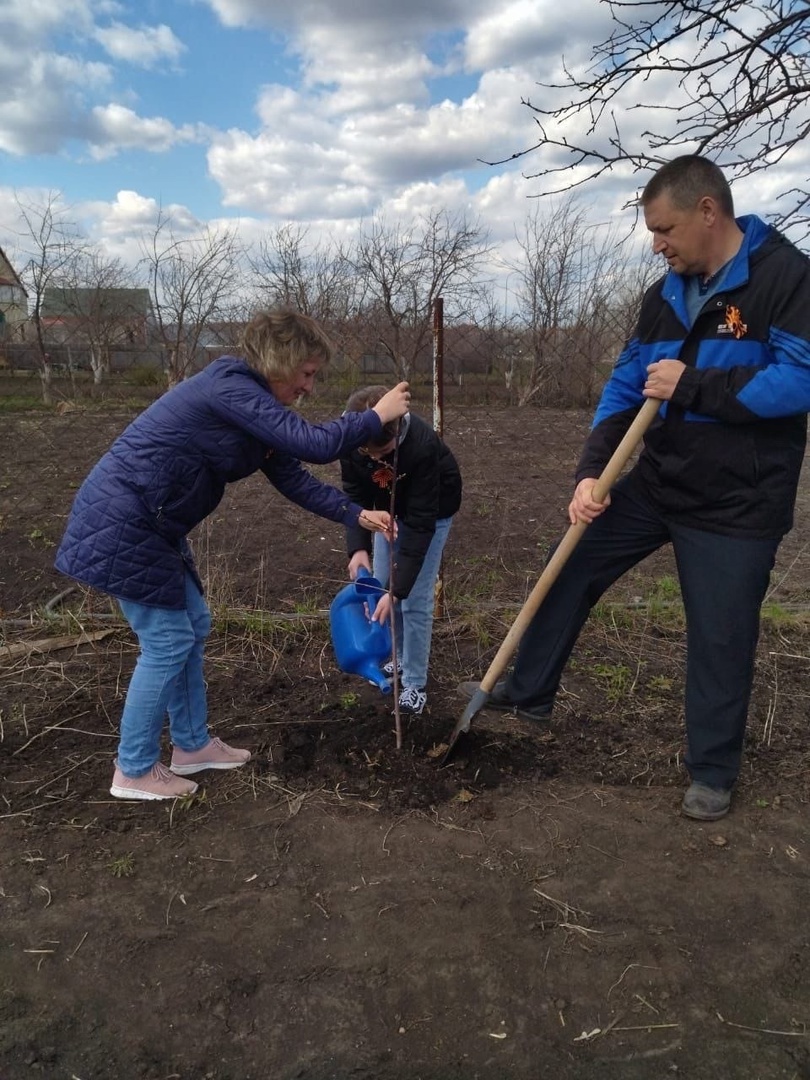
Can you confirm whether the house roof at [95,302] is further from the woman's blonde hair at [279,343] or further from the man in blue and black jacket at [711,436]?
the man in blue and black jacket at [711,436]

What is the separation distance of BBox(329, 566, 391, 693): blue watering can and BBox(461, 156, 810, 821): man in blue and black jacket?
2.44ft

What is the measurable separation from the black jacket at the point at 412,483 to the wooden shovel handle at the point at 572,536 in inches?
16.3

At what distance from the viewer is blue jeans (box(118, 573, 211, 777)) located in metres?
2.26

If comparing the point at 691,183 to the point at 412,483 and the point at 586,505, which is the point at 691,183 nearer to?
the point at 586,505

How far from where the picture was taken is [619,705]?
3.14 metres

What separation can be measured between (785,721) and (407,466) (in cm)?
188

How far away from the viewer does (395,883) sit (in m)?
2.10

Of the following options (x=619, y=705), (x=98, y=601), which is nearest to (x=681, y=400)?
(x=619, y=705)

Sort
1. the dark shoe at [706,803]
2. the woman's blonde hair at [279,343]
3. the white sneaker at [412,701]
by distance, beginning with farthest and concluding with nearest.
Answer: the white sneaker at [412,701], the dark shoe at [706,803], the woman's blonde hair at [279,343]

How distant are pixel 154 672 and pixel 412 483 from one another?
1065mm

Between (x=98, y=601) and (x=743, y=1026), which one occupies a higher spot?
(x=98, y=601)

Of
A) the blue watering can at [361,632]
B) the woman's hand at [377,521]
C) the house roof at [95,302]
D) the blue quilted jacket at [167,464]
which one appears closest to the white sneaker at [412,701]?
the blue watering can at [361,632]

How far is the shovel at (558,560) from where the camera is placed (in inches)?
88.4

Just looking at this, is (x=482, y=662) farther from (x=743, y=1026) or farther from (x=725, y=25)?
(x=725, y=25)
